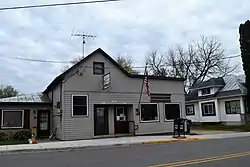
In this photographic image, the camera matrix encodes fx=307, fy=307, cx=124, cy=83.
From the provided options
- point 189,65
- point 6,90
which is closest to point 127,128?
point 189,65

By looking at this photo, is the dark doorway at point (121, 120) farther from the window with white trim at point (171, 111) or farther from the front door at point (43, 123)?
the front door at point (43, 123)

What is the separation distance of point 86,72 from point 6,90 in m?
43.5

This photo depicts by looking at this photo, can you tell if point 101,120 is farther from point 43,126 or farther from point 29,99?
point 29,99

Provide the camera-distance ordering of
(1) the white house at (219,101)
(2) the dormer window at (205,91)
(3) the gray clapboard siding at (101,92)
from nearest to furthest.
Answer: (3) the gray clapboard siding at (101,92), (1) the white house at (219,101), (2) the dormer window at (205,91)

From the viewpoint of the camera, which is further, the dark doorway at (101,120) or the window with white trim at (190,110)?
the window with white trim at (190,110)

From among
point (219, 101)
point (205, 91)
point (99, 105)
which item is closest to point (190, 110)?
point (205, 91)

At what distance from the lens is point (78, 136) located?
21594 millimetres

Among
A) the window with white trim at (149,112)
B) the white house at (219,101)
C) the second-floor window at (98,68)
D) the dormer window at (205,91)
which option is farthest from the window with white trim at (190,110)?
the second-floor window at (98,68)

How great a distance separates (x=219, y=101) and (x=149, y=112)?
1650 centimetres

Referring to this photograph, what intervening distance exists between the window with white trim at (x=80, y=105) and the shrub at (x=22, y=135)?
13.1 feet

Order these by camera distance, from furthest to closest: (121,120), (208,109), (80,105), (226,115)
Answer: (208,109) < (226,115) < (121,120) < (80,105)

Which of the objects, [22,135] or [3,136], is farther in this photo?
[22,135]

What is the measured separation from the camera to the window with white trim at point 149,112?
79.8 feet

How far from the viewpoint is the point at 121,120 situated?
24.4m
